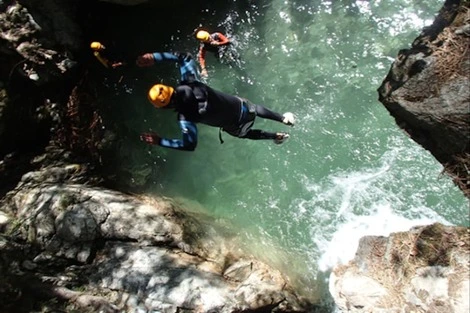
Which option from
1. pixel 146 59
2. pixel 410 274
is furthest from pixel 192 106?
pixel 410 274

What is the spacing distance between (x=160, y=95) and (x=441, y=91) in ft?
11.6

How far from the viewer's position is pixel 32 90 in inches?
287

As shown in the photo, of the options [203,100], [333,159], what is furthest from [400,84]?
[203,100]

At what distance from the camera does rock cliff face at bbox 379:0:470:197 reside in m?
4.61

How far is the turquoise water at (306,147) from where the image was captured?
6.93 meters

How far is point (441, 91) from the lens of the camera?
4.76 metres

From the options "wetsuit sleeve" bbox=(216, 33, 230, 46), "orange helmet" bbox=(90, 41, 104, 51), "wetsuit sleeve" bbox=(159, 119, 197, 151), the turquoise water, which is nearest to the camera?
"wetsuit sleeve" bbox=(159, 119, 197, 151)

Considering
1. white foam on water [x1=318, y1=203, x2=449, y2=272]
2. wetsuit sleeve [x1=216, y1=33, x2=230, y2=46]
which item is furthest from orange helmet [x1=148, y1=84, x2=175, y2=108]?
white foam on water [x1=318, y1=203, x2=449, y2=272]

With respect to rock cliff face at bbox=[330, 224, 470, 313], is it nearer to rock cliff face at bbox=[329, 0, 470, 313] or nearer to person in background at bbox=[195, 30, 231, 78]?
rock cliff face at bbox=[329, 0, 470, 313]

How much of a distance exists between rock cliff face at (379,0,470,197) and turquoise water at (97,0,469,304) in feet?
6.04

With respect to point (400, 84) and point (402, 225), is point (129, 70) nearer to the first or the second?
point (400, 84)

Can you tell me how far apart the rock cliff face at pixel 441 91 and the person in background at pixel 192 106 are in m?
2.26

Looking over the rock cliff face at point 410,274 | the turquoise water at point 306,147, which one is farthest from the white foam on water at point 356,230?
the rock cliff face at point 410,274

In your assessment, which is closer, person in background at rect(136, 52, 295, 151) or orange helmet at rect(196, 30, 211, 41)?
person in background at rect(136, 52, 295, 151)
